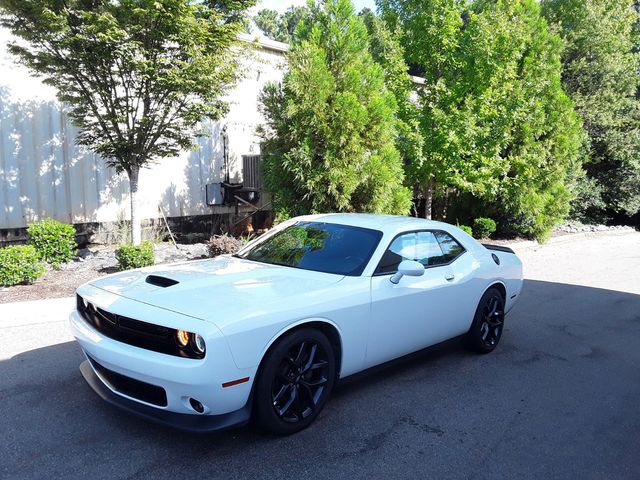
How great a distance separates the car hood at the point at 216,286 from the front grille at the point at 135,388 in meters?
0.49

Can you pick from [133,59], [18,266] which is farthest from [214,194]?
[18,266]

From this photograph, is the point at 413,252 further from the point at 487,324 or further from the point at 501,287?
the point at 501,287

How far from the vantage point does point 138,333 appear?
126 inches

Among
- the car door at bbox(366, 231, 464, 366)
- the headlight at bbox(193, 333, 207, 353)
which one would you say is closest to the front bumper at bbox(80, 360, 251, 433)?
the headlight at bbox(193, 333, 207, 353)

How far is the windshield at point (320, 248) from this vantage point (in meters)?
4.23

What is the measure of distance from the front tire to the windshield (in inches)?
29.7

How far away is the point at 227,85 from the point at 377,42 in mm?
5310

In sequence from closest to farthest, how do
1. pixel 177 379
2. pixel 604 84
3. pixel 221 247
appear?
pixel 177 379 < pixel 221 247 < pixel 604 84

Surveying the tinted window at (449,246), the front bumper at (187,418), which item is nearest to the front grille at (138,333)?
the front bumper at (187,418)

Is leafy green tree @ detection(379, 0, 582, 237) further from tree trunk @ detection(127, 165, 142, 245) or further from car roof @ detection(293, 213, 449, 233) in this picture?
car roof @ detection(293, 213, 449, 233)

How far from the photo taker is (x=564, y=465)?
3322mm

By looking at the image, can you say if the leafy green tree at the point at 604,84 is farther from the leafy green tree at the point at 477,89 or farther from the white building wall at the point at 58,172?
the white building wall at the point at 58,172

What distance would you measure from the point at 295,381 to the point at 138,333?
1.07 meters

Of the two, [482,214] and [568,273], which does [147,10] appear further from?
[482,214]
